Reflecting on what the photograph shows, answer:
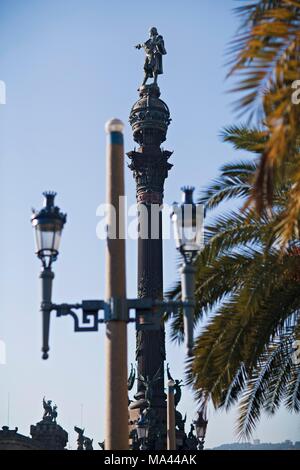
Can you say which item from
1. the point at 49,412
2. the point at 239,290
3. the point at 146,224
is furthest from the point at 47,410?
the point at 239,290

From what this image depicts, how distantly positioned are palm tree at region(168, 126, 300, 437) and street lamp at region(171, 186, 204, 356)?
146 inches

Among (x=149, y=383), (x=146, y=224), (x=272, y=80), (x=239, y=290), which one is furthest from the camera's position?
(x=149, y=383)

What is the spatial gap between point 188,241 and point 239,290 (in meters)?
4.99

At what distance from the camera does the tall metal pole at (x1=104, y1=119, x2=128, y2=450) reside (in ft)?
32.1

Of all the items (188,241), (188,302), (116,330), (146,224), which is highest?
(146,224)

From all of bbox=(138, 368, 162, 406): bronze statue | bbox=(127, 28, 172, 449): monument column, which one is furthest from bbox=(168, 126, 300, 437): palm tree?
bbox=(138, 368, 162, 406): bronze statue

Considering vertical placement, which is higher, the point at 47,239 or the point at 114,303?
the point at 47,239

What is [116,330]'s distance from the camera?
9875mm

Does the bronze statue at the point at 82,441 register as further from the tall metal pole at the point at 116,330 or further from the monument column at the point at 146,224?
the tall metal pole at the point at 116,330

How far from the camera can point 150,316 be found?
10.3 meters

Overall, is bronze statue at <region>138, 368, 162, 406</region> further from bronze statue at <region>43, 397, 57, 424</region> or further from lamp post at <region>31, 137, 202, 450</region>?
lamp post at <region>31, 137, 202, 450</region>

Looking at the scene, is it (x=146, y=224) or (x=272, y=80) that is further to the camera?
(x=146, y=224)

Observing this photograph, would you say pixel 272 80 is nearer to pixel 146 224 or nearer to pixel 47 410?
pixel 146 224
